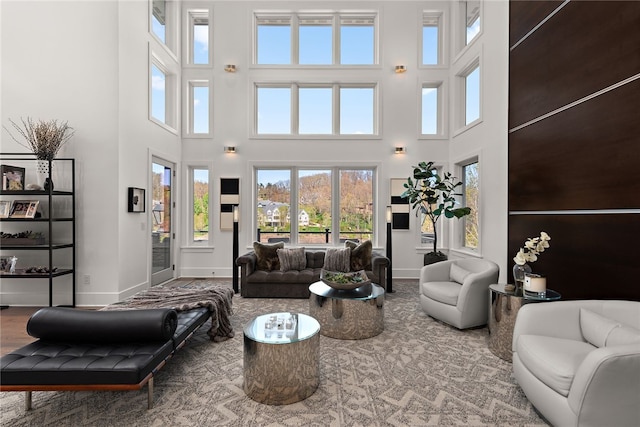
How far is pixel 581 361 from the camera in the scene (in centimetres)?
185

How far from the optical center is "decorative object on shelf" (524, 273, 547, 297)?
2.75 meters

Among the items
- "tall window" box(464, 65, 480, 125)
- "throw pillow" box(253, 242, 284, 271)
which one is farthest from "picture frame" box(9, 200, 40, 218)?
"tall window" box(464, 65, 480, 125)

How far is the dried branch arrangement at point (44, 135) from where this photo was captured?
3.96m

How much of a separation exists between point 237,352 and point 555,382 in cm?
256

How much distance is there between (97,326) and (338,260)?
3.48m

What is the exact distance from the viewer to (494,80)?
4406 millimetres

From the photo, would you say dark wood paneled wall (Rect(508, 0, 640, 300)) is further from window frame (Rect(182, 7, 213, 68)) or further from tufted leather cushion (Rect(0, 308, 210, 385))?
window frame (Rect(182, 7, 213, 68))

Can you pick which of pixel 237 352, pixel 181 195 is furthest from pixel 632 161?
pixel 181 195

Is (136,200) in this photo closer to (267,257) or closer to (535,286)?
(267,257)

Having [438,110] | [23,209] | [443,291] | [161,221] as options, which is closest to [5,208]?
[23,209]

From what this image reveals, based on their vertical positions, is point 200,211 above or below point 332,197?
below

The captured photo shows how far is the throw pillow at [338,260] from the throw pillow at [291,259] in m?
0.40

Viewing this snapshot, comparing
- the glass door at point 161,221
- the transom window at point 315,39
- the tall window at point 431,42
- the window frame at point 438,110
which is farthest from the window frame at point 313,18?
the glass door at point 161,221

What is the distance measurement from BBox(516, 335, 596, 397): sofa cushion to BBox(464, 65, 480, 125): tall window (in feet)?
13.1
